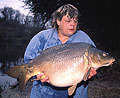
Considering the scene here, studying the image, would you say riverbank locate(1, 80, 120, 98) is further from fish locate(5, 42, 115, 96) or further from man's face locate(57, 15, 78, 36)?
man's face locate(57, 15, 78, 36)

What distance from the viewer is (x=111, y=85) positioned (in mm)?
6770

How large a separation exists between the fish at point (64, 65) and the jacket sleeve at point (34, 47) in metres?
0.22

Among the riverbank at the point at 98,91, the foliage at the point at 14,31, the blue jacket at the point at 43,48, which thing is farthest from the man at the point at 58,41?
the foliage at the point at 14,31

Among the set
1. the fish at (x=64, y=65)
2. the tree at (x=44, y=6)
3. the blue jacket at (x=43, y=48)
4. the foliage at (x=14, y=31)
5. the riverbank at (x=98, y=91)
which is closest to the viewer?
the fish at (x=64, y=65)

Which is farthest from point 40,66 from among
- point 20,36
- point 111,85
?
point 20,36

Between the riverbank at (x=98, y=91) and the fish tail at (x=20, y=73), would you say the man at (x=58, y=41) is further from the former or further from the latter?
the riverbank at (x=98, y=91)

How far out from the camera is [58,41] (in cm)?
288

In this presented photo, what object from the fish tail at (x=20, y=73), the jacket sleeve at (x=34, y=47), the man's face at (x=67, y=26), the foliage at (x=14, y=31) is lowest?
the foliage at (x=14, y=31)

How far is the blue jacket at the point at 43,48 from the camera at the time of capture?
9.07 feet

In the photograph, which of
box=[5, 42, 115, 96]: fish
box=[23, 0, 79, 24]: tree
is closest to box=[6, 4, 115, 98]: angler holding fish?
box=[5, 42, 115, 96]: fish

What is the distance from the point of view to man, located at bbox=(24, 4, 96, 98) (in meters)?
2.77

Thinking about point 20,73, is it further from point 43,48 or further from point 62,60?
point 62,60

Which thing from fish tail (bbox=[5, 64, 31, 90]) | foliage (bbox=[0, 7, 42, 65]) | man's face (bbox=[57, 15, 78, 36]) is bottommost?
foliage (bbox=[0, 7, 42, 65])

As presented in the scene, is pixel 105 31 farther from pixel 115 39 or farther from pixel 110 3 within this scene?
pixel 110 3
